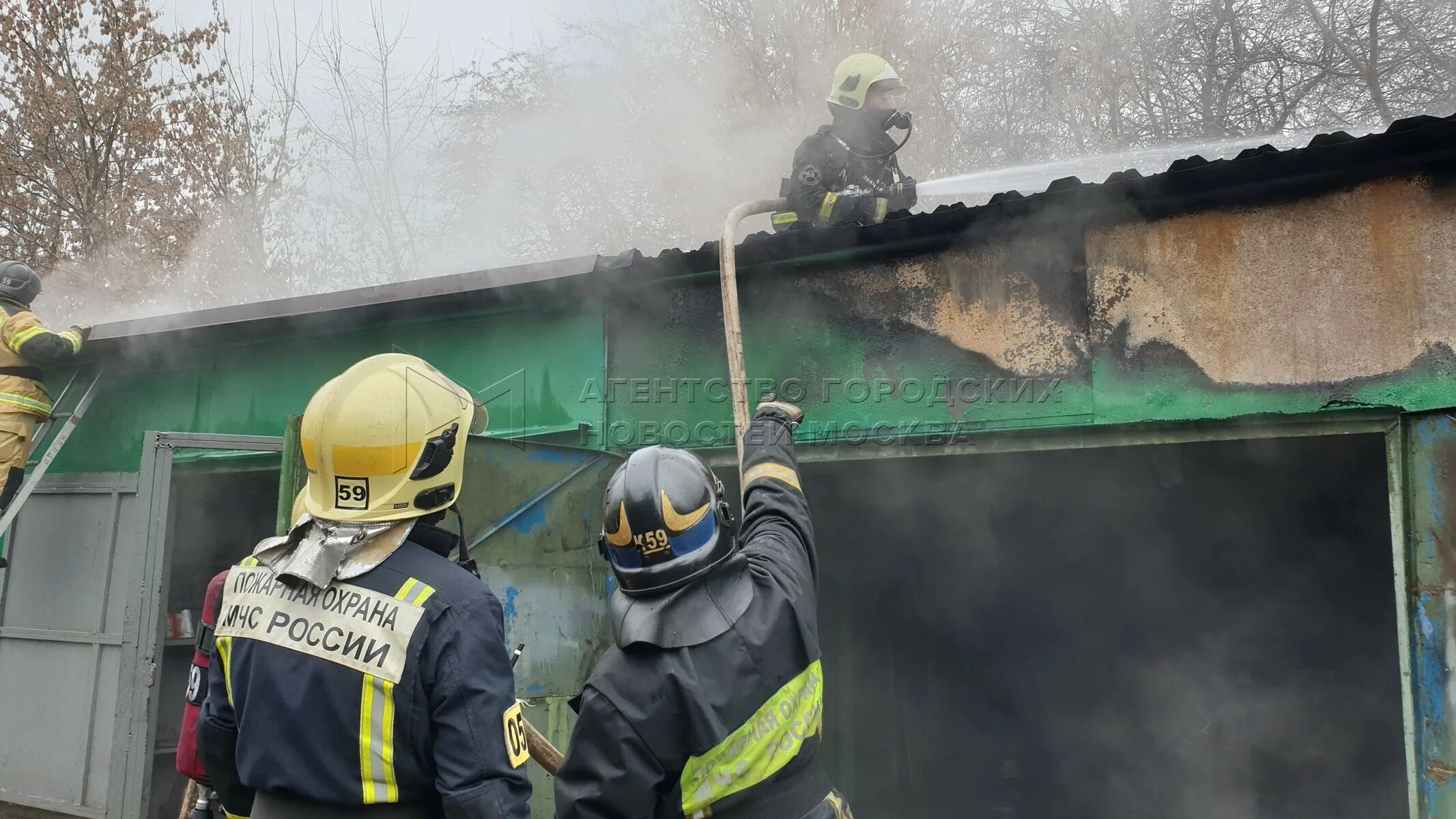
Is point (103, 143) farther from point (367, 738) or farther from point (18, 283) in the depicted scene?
point (367, 738)

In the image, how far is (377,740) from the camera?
1890mm

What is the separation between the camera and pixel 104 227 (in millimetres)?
14031

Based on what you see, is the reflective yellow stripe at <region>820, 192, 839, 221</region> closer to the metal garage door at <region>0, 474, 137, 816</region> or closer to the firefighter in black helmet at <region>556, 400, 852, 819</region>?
the firefighter in black helmet at <region>556, 400, 852, 819</region>

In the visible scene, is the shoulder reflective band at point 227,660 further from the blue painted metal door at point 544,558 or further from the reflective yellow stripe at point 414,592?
the blue painted metal door at point 544,558

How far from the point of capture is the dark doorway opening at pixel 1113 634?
5.86 m

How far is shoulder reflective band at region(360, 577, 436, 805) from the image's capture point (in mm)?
1883

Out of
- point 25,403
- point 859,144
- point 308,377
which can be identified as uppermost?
point 859,144

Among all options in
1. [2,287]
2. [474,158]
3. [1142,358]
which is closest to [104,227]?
[474,158]

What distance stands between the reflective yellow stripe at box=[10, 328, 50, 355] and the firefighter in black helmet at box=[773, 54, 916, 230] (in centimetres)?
460

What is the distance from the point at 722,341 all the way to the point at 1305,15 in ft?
40.8

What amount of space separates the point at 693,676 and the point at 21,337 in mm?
5653

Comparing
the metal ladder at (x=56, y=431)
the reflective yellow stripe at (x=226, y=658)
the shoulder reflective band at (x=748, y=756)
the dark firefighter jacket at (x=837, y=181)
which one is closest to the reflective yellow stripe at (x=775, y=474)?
the shoulder reflective band at (x=748, y=756)

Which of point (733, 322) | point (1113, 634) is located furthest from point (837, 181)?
point (1113, 634)

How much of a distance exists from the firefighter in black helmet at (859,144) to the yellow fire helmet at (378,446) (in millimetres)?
3311
